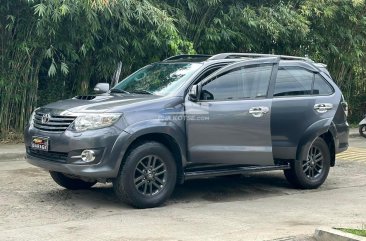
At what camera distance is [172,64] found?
27.1 ft

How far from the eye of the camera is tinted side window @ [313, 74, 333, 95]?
8755 millimetres

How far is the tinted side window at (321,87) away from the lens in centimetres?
875

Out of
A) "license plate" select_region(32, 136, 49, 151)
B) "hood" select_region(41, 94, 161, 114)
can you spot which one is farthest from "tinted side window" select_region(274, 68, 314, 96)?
"license plate" select_region(32, 136, 49, 151)

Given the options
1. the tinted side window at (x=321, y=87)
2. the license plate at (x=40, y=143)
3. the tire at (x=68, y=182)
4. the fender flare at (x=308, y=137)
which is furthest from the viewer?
the tinted side window at (x=321, y=87)

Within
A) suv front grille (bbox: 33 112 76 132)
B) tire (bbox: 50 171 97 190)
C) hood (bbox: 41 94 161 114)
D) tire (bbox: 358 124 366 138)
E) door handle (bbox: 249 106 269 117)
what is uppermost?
hood (bbox: 41 94 161 114)

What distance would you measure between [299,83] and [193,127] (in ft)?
6.76

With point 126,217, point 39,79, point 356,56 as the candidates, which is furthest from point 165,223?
point 356,56

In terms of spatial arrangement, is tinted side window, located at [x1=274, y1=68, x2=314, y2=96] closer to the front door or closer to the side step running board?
the front door

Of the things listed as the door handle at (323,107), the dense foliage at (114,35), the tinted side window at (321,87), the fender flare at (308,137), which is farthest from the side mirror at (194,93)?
the dense foliage at (114,35)

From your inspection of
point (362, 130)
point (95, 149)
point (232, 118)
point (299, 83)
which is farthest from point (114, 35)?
point (362, 130)

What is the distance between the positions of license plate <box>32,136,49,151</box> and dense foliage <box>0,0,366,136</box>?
3481 mm

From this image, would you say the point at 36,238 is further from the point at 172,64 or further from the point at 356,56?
the point at 356,56

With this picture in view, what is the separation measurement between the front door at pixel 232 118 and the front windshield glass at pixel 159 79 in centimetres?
27

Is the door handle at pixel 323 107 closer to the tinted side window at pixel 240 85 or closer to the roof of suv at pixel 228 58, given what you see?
the roof of suv at pixel 228 58
